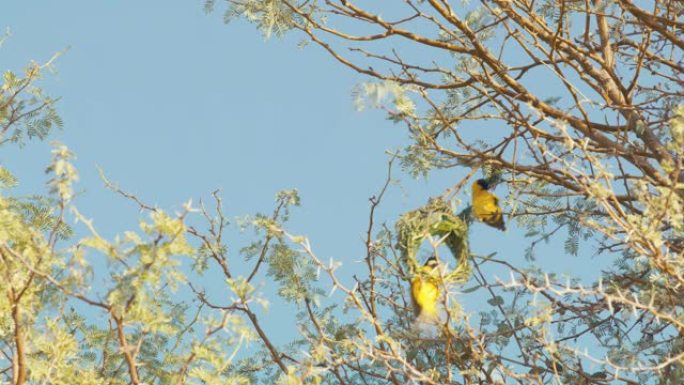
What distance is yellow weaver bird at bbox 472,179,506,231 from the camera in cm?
433

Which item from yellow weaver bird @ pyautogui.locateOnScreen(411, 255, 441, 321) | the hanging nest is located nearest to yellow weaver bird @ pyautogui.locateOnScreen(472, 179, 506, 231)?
the hanging nest

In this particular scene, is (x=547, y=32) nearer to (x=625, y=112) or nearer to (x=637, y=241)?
(x=625, y=112)

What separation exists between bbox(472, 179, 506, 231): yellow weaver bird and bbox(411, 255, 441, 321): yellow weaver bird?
1.95ft

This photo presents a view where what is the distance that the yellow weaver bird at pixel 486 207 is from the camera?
4.33 meters

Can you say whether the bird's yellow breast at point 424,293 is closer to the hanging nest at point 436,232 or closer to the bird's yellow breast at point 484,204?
the hanging nest at point 436,232

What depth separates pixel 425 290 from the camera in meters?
3.76

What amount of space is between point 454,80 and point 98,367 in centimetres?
240

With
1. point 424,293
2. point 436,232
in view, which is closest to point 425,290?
point 424,293

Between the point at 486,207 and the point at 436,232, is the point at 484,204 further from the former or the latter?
the point at 436,232

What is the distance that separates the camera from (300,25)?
5.09 meters

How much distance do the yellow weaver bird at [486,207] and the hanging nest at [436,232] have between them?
0.18 meters

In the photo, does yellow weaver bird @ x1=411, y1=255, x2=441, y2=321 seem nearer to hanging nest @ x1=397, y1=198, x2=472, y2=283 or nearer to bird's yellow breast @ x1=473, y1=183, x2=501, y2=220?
hanging nest @ x1=397, y1=198, x2=472, y2=283

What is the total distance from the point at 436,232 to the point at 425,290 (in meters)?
0.35

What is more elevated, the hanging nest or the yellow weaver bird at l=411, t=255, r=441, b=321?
the hanging nest
